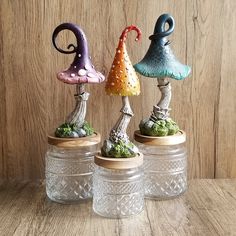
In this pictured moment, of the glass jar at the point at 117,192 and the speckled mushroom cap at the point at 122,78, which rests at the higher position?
the speckled mushroom cap at the point at 122,78

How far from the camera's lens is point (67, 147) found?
101 cm

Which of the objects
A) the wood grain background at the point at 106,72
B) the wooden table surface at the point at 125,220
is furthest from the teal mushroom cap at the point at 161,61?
the wooden table surface at the point at 125,220

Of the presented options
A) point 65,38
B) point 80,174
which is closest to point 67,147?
point 80,174

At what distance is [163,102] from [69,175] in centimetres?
33

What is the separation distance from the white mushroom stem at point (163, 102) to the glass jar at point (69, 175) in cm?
18

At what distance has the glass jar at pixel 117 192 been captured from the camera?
97 cm

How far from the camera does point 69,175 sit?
107 cm

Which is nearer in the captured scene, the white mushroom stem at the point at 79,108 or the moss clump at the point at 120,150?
the moss clump at the point at 120,150

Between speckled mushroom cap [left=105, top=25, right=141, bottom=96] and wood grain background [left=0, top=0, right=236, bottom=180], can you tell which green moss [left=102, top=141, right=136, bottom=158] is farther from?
wood grain background [left=0, top=0, right=236, bottom=180]

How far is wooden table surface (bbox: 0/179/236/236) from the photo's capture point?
0.88 meters

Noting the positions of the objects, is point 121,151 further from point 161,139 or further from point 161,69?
point 161,69

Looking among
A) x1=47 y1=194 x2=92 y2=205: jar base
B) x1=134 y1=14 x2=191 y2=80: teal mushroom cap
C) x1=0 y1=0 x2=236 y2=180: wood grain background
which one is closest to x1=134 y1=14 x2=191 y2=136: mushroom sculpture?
x1=134 y1=14 x2=191 y2=80: teal mushroom cap

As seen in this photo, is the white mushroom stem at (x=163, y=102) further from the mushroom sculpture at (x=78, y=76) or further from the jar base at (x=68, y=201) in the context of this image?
the jar base at (x=68, y=201)

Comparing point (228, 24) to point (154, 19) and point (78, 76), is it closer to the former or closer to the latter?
point (154, 19)
